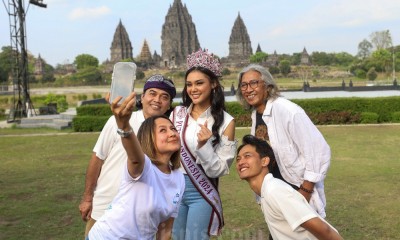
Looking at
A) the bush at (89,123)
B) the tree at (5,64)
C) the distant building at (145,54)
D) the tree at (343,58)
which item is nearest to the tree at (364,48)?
the tree at (343,58)

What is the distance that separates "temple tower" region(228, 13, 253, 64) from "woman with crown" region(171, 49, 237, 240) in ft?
235

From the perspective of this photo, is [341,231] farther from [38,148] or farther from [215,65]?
[38,148]

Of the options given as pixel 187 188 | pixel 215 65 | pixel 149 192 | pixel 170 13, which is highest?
pixel 170 13

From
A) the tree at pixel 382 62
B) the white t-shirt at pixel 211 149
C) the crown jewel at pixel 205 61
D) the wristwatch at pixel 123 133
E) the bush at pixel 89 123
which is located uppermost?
the tree at pixel 382 62

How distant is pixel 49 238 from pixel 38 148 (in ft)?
22.2

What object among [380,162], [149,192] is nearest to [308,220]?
[149,192]

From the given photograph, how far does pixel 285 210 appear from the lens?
192cm

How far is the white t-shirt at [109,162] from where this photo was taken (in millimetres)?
2461

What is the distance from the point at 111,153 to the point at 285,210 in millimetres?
1087

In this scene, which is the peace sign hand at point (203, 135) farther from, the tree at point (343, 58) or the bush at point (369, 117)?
the tree at point (343, 58)

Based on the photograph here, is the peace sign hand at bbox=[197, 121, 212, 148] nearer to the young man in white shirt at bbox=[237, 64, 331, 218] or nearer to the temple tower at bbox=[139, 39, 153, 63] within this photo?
the young man in white shirt at bbox=[237, 64, 331, 218]

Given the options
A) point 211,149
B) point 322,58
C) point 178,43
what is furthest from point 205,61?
point 322,58

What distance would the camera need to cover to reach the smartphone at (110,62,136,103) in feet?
5.21

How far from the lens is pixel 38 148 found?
35.0ft
